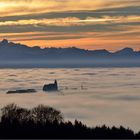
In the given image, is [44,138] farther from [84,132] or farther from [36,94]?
[36,94]

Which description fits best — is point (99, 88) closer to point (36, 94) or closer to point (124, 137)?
point (36, 94)

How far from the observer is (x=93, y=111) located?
72375mm

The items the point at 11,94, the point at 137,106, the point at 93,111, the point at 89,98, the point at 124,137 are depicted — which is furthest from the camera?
the point at 11,94

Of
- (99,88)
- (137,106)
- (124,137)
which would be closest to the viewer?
(124,137)

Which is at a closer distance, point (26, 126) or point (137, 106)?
point (26, 126)

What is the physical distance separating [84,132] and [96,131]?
788 mm

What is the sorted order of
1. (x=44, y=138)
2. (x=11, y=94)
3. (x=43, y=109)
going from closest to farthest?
(x=44, y=138) → (x=43, y=109) → (x=11, y=94)

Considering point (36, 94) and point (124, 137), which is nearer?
point (124, 137)

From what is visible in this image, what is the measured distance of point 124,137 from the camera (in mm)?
25953

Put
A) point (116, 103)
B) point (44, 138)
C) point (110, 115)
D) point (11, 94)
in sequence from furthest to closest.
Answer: point (11, 94), point (116, 103), point (110, 115), point (44, 138)

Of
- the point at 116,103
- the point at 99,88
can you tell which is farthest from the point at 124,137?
the point at 99,88

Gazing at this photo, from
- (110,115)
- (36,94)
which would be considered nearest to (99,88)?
(36,94)

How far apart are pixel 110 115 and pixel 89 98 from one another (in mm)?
26024

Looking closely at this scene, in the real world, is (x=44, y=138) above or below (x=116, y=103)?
above
